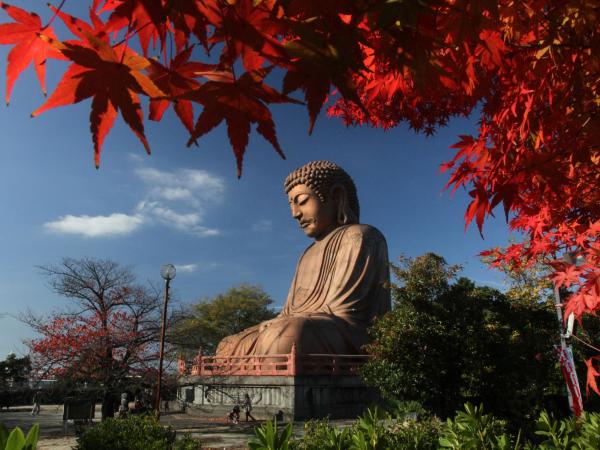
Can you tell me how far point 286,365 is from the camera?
43.4 feet

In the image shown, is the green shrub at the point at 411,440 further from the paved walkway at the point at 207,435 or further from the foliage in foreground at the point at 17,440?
the paved walkway at the point at 207,435

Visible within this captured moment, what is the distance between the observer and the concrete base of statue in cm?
1253

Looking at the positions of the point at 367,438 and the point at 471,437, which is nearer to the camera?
the point at 471,437

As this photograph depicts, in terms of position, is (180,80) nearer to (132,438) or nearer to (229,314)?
(132,438)

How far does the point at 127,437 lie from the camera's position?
5.65m

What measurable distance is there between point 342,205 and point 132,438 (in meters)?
13.8

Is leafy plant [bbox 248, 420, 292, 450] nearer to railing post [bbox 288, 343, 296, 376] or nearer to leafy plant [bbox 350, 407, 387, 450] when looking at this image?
leafy plant [bbox 350, 407, 387, 450]

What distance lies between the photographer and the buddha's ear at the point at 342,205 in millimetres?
18375

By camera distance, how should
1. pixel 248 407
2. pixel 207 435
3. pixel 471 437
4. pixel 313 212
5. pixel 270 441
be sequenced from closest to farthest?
pixel 270 441, pixel 471 437, pixel 207 435, pixel 248 407, pixel 313 212

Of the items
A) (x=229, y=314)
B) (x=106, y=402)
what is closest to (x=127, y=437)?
(x=106, y=402)

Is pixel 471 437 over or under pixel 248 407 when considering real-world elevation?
over

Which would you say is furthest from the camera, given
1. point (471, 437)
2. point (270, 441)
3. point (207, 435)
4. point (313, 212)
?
point (313, 212)

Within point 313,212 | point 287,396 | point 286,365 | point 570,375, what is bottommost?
point 287,396

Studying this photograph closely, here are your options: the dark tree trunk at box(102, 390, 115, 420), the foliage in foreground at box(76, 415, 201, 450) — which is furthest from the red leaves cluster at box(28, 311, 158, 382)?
the foliage in foreground at box(76, 415, 201, 450)
